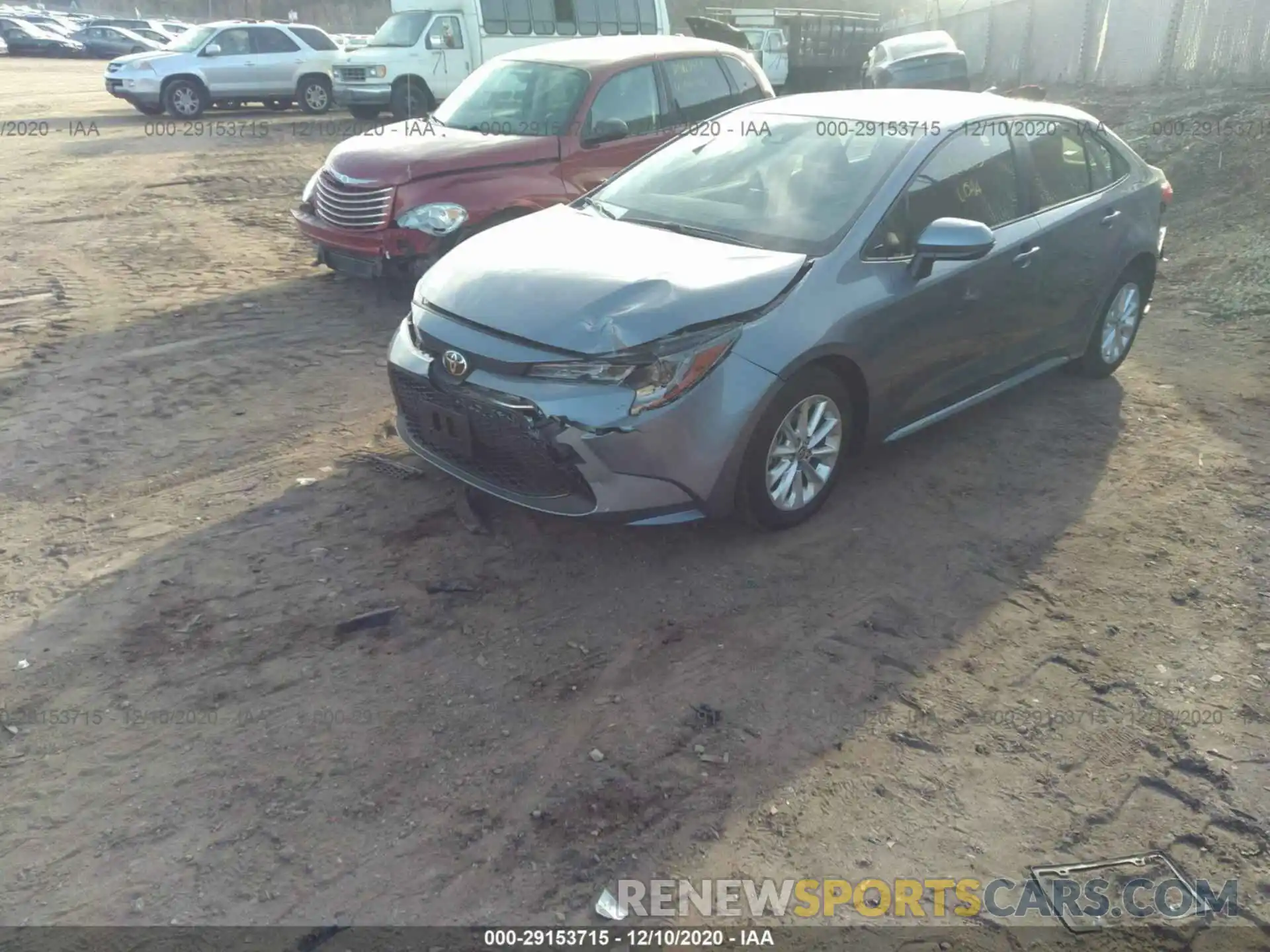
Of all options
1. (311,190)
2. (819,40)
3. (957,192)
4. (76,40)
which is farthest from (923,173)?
(76,40)

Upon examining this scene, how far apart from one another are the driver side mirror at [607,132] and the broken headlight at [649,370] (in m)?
4.30

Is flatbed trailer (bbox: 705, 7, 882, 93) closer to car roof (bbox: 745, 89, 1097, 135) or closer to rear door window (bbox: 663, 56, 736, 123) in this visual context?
rear door window (bbox: 663, 56, 736, 123)

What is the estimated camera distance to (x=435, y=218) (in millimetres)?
7273

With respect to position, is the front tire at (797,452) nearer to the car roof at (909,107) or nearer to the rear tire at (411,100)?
the car roof at (909,107)

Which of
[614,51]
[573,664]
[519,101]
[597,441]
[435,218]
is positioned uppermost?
[614,51]

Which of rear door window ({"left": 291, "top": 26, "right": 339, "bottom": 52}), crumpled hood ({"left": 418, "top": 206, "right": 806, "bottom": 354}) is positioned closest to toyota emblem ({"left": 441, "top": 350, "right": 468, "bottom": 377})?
crumpled hood ({"left": 418, "top": 206, "right": 806, "bottom": 354})

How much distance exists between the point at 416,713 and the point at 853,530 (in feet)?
7.20

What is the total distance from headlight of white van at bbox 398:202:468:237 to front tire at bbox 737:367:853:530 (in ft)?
12.2

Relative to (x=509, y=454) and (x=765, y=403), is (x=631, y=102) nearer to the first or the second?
(x=765, y=403)

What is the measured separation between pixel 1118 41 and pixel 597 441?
18.2 metres

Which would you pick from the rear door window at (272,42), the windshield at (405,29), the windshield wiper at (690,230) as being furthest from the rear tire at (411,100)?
the windshield wiper at (690,230)

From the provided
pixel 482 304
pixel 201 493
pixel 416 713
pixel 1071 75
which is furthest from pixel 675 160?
pixel 1071 75

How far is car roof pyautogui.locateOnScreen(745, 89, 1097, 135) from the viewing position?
5176 millimetres

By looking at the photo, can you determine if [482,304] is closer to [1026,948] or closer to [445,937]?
[445,937]
